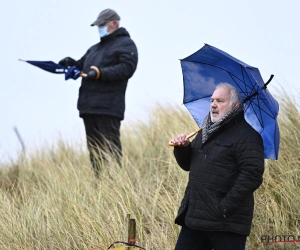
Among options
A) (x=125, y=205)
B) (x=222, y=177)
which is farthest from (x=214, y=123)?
(x=125, y=205)

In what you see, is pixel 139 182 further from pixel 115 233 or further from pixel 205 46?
Result: pixel 205 46

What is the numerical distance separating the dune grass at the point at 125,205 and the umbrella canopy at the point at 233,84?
4.41 ft

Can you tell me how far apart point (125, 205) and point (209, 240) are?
224 centimetres

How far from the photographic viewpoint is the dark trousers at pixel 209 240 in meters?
5.18

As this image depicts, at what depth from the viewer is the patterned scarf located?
5336 mm

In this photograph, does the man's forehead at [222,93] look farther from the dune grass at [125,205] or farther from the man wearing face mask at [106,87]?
the man wearing face mask at [106,87]

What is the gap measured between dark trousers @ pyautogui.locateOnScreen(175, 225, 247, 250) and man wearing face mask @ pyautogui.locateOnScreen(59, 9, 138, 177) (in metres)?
4.09

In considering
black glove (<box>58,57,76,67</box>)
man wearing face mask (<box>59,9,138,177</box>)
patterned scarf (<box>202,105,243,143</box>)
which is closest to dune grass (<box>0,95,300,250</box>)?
man wearing face mask (<box>59,9,138,177</box>)

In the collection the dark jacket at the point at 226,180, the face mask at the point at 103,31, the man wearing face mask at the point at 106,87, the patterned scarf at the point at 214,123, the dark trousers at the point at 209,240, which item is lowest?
the dark trousers at the point at 209,240

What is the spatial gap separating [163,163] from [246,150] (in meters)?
4.36

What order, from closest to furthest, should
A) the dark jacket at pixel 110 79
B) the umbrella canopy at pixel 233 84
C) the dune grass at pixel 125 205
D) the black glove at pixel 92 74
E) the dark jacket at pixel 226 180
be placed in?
the dark jacket at pixel 226 180 → the umbrella canopy at pixel 233 84 → the dune grass at pixel 125 205 → the black glove at pixel 92 74 → the dark jacket at pixel 110 79

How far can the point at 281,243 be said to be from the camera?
6.63 meters

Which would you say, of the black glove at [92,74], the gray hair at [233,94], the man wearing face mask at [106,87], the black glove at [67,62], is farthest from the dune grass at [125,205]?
the gray hair at [233,94]

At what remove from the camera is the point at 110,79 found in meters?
9.32
